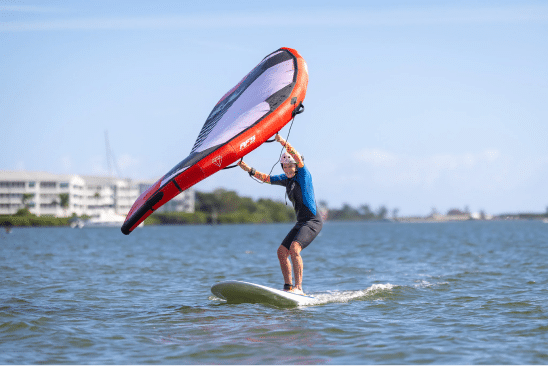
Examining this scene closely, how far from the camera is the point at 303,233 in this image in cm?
816

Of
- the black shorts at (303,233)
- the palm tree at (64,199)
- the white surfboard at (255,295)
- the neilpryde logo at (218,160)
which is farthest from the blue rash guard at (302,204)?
the palm tree at (64,199)

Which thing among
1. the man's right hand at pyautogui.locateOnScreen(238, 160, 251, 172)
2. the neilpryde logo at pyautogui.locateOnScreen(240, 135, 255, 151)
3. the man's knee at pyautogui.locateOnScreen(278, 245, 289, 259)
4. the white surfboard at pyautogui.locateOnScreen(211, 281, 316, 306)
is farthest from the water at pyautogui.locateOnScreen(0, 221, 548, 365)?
the neilpryde logo at pyautogui.locateOnScreen(240, 135, 255, 151)

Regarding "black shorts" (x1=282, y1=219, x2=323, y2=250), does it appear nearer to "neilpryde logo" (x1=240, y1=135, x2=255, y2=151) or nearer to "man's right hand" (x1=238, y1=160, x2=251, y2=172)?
"man's right hand" (x1=238, y1=160, x2=251, y2=172)

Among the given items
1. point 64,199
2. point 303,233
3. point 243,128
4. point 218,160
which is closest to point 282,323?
point 303,233

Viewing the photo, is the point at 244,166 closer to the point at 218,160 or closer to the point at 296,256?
the point at 218,160

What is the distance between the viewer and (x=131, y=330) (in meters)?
6.87

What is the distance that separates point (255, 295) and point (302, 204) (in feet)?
4.82

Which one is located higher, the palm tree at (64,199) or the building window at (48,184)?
the building window at (48,184)

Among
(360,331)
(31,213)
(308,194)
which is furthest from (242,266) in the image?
(31,213)

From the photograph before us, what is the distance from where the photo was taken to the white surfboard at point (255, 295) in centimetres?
823

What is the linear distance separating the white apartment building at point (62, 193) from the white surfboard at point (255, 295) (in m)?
93.1

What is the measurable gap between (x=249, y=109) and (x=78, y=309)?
146 inches

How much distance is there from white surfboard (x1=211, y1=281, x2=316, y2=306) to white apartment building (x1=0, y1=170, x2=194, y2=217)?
9314cm

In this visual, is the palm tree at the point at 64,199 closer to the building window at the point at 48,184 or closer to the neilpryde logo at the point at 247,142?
the building window at the point at 48,184
